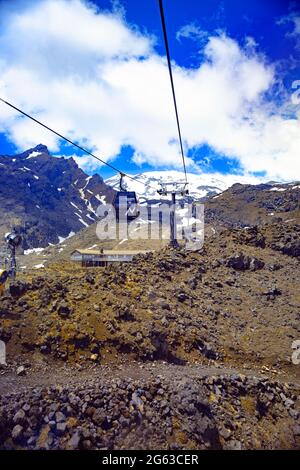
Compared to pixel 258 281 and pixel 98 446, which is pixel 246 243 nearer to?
pixel 258 281

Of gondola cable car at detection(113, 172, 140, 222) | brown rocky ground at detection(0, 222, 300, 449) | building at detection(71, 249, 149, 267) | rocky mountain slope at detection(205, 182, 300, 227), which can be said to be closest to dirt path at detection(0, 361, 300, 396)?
brown rocky ground at detection(0, 222, 300, 449)

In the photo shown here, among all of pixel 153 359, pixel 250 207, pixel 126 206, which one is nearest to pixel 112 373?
Result: pixel 153 359

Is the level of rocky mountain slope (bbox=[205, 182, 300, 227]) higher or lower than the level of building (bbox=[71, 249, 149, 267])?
higher

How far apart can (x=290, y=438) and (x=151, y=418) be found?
5.96 meters

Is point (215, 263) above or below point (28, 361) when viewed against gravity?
above

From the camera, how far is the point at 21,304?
1900cm

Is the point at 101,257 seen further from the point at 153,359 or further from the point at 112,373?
the point at 112,373

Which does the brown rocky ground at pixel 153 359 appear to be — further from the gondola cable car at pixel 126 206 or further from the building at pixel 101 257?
the building at pixel 101 257

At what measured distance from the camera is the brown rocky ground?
1141 cm

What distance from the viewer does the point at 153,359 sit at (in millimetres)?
16875

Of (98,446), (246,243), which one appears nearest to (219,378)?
(98,446)

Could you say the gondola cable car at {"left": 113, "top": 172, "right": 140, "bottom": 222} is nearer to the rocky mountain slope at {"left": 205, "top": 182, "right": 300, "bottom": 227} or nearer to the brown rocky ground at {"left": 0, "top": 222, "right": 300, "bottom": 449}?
the brown rocky ground at {"left": 0, "top": 222, "right": 300, "bottom": 449}

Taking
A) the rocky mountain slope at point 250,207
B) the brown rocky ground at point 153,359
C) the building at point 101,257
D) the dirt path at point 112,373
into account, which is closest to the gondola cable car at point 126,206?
the brown rocky ground at point 153,359

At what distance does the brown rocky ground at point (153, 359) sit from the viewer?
11.4 metres
